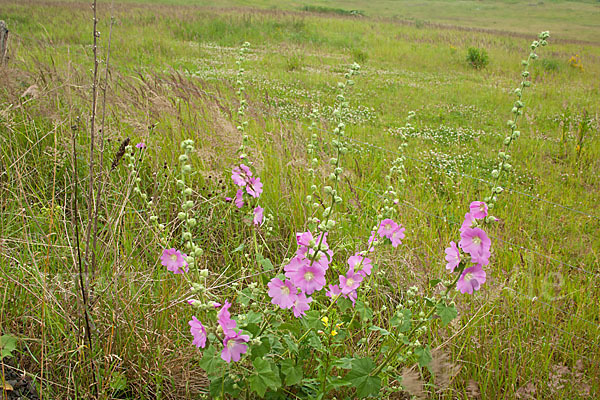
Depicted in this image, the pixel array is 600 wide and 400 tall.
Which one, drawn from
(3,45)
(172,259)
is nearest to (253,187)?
(172,259)

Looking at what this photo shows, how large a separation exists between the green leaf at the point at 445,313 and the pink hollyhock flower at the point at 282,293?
1.61 feet

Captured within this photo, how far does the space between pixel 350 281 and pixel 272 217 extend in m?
0.50

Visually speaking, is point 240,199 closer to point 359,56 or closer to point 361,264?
point 361,264

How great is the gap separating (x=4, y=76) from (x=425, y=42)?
1464cm

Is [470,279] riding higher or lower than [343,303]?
higher

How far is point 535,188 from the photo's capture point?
15.0ft

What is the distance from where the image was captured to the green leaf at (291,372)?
146cm

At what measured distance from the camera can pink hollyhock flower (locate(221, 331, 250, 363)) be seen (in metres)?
1.25

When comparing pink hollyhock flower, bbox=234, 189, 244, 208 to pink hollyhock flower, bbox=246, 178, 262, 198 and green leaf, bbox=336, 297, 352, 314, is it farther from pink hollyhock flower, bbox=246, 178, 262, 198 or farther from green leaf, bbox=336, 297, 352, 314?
green leaf, bbox=336, 297, 352, 314

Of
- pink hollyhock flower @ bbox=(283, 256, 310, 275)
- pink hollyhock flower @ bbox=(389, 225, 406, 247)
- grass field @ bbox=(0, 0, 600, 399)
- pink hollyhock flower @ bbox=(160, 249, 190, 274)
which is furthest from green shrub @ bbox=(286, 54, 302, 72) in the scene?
pink hollyhock flower @ bbox=(283, 256, 310, 275)

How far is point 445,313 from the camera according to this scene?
4.65 ft

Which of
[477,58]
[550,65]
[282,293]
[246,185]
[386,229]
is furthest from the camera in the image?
[550,65]

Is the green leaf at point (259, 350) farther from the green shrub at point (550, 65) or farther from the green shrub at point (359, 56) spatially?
the green shrub at point (550, 65)

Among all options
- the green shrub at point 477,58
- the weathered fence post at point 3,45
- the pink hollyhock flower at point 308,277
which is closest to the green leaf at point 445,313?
the pink hollyhock flower at point 308,277
